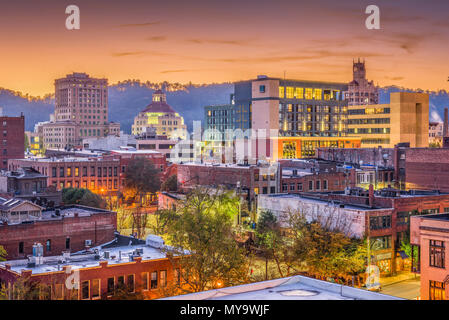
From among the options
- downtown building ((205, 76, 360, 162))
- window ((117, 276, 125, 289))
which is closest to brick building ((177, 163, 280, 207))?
window ((117, 276, 125, 289))

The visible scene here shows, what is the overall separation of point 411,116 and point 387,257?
258 ft

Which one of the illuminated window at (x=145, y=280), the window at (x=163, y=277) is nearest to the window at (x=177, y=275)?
the window at (x=163, y=277)

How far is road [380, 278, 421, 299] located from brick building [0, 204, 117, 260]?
18554 mm

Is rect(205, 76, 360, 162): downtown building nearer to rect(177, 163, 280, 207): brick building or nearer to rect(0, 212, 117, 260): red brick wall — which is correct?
rect(177, 163, 280, 207): brick building

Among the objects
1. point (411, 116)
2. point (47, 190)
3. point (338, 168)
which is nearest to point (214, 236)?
point (47, 190)

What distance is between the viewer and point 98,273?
29625 millimetres

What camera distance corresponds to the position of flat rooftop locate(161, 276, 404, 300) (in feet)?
44.1

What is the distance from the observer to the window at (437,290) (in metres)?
A: 29.4

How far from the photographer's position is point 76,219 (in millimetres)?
37500

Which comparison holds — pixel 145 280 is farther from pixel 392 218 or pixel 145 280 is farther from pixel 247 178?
pixel 247 178

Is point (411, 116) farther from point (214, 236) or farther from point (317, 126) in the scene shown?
point (214, 236)

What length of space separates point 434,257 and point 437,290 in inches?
66.7

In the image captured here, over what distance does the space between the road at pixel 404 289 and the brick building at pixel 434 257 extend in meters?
5.00

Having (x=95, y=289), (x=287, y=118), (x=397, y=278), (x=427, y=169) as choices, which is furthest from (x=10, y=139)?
(x=397, y=278)
